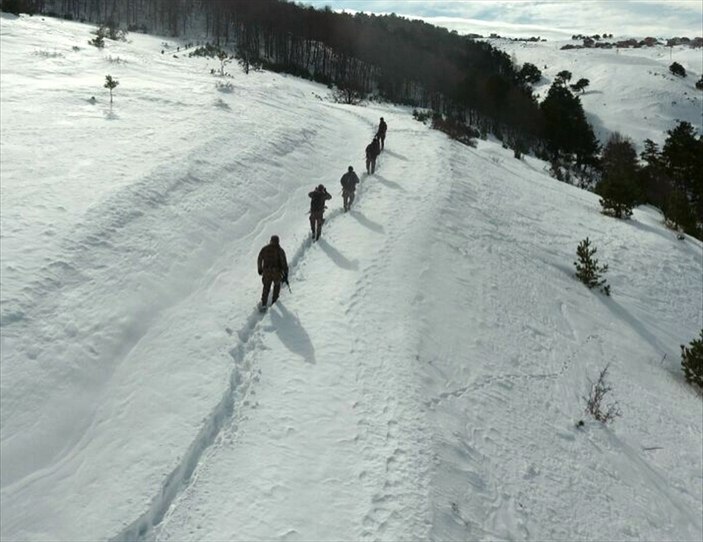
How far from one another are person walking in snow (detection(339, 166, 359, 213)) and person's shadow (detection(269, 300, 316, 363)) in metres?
5.83

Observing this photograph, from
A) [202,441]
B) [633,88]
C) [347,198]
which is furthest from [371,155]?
[633,88]

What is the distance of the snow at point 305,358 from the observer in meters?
6.10

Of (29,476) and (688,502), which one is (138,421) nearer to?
(29,476)

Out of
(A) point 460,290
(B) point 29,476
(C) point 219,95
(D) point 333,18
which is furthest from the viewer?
(D) point 333,18

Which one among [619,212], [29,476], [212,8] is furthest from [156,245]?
[212,8]

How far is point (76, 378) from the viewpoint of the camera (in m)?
7.51

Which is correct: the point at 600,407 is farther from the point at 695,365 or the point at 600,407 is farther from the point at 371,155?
the point at 371,155

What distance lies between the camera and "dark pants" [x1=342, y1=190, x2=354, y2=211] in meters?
15.3

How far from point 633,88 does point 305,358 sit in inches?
3744

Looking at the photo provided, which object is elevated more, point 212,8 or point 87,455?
point 212,8

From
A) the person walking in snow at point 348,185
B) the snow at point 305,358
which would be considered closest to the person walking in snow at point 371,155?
the snow at point 305,358

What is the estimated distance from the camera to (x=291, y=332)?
366 inches

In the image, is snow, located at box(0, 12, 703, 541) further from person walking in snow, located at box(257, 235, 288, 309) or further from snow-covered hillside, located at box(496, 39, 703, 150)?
snow-covered hillside, located at box(496, 39, 703, 150)

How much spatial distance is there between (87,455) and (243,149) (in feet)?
43.9
